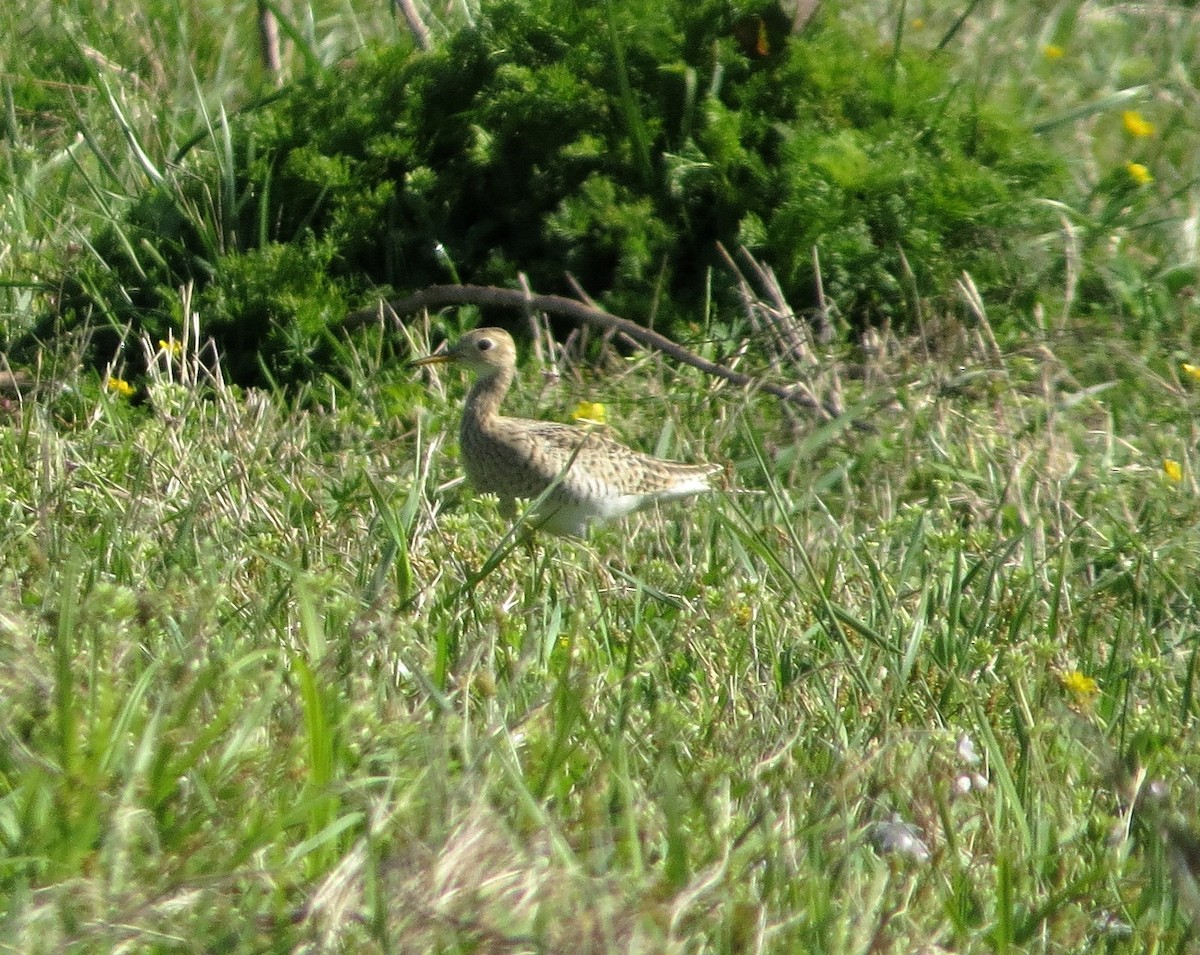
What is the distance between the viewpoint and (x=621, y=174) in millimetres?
6441

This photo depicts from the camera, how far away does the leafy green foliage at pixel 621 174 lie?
20.7ft

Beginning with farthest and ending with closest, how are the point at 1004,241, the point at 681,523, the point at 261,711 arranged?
the point at 1004,241, the point at 681,523, the point at 261,711

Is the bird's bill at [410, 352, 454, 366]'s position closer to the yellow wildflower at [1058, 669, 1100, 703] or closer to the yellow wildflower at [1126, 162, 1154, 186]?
the yellow wildflower at [1058, 669, 1100, 703]

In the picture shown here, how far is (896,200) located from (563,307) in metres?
1.21

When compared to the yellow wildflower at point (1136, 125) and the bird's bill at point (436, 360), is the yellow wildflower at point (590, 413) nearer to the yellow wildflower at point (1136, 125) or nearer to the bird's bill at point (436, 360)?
the bird's bill at point (436, 360)

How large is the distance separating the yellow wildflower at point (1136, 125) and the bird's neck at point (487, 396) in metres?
3.85

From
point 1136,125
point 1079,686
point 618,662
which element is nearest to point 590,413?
point 618,662

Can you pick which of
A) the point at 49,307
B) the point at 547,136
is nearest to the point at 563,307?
the point at 547,136

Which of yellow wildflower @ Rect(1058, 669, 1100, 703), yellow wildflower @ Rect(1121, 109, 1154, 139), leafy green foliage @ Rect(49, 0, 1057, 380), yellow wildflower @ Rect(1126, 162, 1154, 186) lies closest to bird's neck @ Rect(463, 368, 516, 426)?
leafy green foliage @ Rect(49, 0, 1057, 380)

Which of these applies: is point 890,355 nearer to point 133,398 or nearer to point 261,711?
point 133,398

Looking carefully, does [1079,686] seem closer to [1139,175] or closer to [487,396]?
[487,396]

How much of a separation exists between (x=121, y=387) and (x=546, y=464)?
1305mm

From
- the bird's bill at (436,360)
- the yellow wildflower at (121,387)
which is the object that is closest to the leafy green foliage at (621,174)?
the yellow wildflower at (121,387)

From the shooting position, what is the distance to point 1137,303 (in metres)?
6.79
